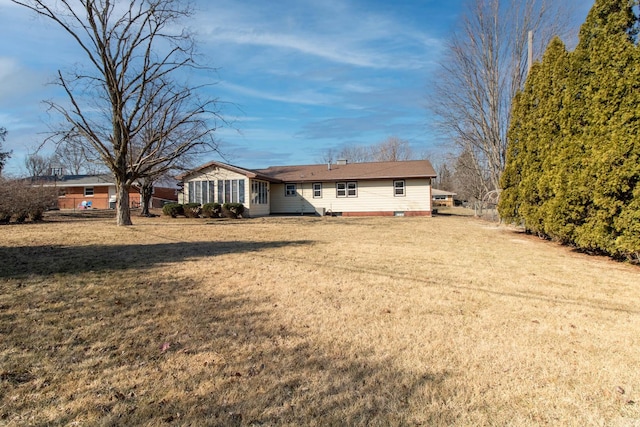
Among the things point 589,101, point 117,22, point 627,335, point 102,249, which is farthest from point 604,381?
point 117,22

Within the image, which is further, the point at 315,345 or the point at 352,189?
the point at 352,189

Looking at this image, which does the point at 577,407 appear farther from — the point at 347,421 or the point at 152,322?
the point at 152,322

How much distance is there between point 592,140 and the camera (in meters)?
8.58

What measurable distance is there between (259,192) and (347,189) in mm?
6295

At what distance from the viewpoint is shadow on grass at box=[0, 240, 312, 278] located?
6.38m

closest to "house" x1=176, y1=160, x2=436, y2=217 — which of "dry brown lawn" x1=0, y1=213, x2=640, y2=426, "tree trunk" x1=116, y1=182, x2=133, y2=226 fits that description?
"tree trunk" x1=116, y1=182, x2=133, y2=226

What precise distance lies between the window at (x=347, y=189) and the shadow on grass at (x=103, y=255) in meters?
16.1

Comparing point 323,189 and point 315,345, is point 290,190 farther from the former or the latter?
point 315,345

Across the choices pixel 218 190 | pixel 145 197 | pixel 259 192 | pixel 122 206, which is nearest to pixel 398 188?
pixel 259 192

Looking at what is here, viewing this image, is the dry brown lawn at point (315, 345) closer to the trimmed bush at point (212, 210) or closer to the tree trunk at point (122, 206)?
the tree trunk at point (122, 206)

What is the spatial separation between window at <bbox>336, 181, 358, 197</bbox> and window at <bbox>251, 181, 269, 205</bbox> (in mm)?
5274

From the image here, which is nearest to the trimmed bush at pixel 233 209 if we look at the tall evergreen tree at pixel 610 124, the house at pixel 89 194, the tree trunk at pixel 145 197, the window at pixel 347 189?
the tree trunk at pixel 145 197

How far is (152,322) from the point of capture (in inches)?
157

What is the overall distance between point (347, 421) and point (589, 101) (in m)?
10.2
